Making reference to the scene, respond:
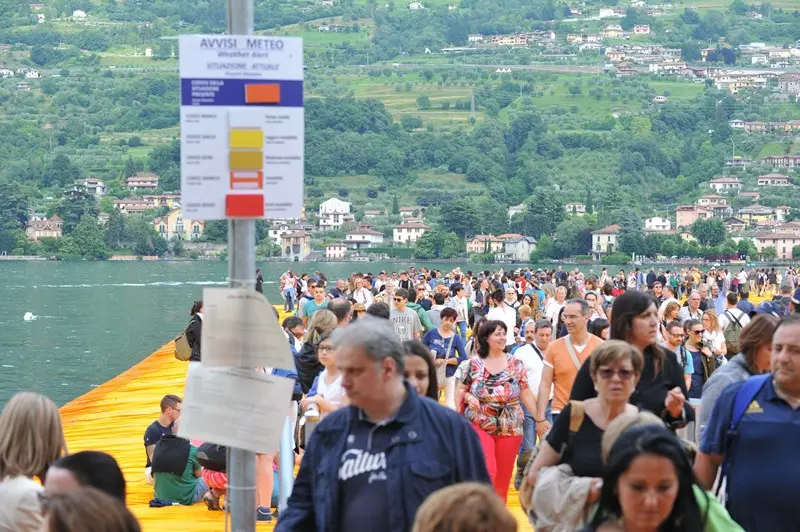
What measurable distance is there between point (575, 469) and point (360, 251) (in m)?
144

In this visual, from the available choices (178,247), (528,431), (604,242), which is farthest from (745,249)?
(528,431)

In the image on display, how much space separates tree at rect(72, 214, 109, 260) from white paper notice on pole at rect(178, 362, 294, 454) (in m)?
144

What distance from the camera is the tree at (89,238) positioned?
146125 millimetres

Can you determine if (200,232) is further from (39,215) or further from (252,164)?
(252,164)

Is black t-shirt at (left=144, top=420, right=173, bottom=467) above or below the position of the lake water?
above

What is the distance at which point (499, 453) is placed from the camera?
774 centimetres

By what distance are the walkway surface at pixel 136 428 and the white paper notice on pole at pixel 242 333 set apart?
4.11 meters

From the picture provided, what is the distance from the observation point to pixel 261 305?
13.6ft

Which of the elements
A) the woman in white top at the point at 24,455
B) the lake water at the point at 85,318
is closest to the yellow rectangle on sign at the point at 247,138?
the woman in white top at the point at 24,455

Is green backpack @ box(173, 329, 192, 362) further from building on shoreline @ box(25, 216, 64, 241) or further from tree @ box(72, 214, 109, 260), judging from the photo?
building on shoreline @ box(25, 216, 64, 241)

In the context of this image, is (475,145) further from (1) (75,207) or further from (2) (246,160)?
(2) (246,160)

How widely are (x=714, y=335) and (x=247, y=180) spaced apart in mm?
7905

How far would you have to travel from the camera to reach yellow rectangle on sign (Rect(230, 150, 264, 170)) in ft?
13.5

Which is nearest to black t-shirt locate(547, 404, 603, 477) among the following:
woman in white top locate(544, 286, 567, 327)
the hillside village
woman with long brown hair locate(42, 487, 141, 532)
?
woman with long brown hair locate(42, 487, 141, 532)
